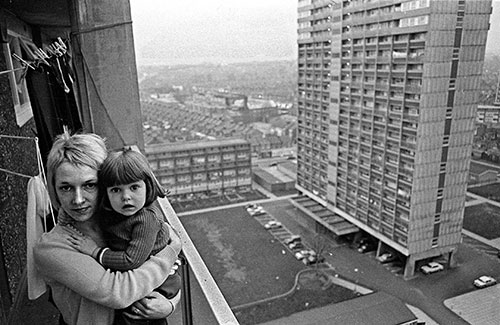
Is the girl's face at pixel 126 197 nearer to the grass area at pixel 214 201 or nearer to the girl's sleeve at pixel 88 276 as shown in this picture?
the girl's sleeve at pixel 88 276

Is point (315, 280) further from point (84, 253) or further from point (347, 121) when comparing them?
point (84, 253)

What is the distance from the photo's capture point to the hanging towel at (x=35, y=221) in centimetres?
42

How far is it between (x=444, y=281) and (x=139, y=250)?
428 cm

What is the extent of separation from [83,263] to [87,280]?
A: 0.02 metres

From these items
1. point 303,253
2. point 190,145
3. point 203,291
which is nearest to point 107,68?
point 203,291

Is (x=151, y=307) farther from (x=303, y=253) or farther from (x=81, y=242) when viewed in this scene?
(x=303, y=253)

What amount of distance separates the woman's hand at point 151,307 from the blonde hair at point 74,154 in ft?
0.45

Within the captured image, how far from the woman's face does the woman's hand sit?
10 centimetres

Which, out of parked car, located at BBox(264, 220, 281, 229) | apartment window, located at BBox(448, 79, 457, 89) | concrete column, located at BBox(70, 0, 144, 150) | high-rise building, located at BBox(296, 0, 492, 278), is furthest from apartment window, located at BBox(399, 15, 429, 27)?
concrete column, located at BBox(70, 0, 144, 150)

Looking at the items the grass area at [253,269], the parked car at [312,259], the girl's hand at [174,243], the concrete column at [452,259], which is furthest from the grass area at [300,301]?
the girl's hand at [174,243]

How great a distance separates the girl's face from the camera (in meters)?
0.39

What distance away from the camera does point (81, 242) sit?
1.28 ft

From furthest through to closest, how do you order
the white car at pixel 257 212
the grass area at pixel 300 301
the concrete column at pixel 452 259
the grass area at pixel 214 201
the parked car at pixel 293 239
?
the grass area at pixel 214 201 < the white car at pixel 257 212 < the parked car at pixel 293 239 < the concrete column at pixel 452 259 < the grass area at pixel 300 301

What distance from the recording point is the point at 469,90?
12.2 feet
